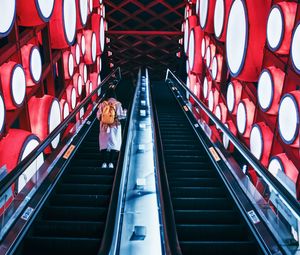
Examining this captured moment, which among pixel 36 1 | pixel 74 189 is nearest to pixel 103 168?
pixel 74 189

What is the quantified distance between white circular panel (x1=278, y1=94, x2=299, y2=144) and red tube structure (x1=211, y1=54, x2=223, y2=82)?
4.01 metres

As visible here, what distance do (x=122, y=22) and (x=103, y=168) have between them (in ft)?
38.7

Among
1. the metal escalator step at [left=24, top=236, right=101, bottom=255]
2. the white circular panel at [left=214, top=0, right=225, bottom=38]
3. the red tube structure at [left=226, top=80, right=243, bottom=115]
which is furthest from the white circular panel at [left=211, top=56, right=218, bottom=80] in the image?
the metal escalator step at [left=24, top=236, right=101, bottom=255]

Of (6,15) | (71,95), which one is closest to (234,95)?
(71,95)

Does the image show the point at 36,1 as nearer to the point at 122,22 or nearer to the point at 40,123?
the point at 40,123

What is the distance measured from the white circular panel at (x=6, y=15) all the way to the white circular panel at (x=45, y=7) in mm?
835

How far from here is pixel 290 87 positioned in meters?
4.55

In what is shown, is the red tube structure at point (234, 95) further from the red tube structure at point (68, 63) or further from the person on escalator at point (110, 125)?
the red tube structure at point (68, 63)

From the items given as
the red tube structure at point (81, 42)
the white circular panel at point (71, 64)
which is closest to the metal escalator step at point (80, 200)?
the white circular panel at point (71, 64)

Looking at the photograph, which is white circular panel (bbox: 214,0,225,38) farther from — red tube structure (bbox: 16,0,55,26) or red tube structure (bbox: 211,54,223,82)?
red tube structure (bbox: 16,0,55,26)

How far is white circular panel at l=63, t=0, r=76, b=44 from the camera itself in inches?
268

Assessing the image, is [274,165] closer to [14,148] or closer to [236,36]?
[236,36]

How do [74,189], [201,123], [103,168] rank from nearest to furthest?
1. [74,189]
2. [103,168]
3. [201,123]

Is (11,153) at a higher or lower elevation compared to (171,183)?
higher
